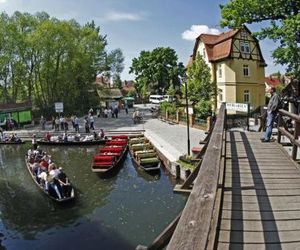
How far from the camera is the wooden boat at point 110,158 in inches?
763

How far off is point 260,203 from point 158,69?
64.5 meters

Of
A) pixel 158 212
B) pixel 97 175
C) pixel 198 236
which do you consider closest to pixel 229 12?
pixel 97 175

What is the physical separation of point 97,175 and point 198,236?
701 inches

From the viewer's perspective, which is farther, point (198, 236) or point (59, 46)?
point (59, 46)

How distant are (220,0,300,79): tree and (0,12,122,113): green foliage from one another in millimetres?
25891

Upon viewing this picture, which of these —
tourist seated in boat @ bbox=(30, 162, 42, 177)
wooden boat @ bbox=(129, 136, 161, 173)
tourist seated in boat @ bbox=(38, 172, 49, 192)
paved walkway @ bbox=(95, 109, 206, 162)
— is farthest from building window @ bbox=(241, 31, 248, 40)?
tourist seated in boat @ bbox=(38, 172, 49, 192)

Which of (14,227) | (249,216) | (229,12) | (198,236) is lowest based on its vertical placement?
(14,227)

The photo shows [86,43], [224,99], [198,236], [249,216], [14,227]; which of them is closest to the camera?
[198,236]

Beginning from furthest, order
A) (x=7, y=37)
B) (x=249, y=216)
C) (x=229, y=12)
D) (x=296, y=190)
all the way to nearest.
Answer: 1. (x=7, y=37)
2. (x=229, y=12)
3. (x=296, y=190)
4. (x=249, y=216)

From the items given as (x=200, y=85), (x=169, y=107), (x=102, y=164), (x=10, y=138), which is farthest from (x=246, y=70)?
(x=10, y=138)

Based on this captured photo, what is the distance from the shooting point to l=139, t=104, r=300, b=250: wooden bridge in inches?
90.9

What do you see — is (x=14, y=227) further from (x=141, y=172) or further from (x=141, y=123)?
(x=141, y=123)

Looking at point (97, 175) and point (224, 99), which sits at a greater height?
point (224, 99)

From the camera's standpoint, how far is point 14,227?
13258mm
